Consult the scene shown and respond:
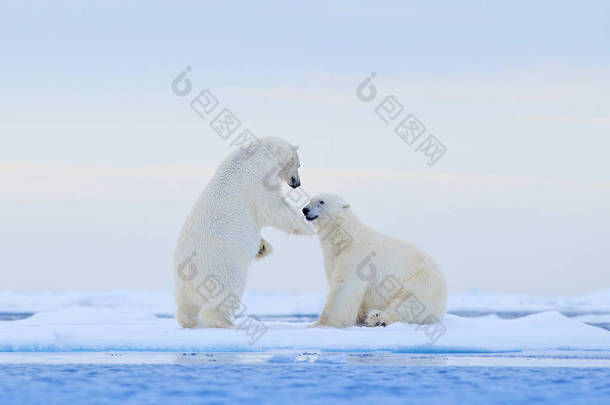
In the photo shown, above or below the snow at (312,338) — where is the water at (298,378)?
below

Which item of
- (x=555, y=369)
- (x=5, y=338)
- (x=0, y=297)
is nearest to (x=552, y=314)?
(x=555, y=369)

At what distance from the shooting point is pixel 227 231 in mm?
8453

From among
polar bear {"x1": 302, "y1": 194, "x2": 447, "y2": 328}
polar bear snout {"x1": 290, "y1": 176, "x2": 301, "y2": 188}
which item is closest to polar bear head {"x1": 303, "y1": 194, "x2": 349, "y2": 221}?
polar bear {"x1": 302, "y1": 194, "x2": 447, "y2": 328}

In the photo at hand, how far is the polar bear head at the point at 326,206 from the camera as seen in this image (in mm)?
9117

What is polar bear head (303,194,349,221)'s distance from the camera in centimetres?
912

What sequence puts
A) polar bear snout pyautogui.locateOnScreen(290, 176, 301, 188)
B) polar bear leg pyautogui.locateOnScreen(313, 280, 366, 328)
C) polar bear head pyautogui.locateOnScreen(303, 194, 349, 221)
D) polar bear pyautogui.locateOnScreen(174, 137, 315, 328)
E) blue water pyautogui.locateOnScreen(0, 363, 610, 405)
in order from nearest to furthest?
blue water pyautogui.locateOnScreen(0, 363, 610, 405)
polar bear pyautogui.locateOnScreen(174, 137, 315, 328)
polar bear leg pyautogui.locateOnScreen(313, 280, 366, 328)
polar bear snout pyautogui.locateOnScreen(290, 176, 301, 188)
polar bear head pyautogui.locateOnScreen(303, 194, 349, 221)

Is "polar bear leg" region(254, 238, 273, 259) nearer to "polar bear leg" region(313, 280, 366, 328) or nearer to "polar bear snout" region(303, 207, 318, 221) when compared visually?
"polar bear snout" region(303, 207, 318, 221)

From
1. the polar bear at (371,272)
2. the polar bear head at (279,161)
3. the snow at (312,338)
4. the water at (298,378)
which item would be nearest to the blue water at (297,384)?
the water at (298,378)

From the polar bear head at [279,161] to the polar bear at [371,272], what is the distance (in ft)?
1.19

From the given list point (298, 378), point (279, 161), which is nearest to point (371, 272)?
point (279, 161)

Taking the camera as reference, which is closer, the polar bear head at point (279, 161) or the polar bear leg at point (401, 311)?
the polar bear head at point (279, 161)

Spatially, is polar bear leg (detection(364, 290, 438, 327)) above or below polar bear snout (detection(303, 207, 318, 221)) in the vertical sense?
below

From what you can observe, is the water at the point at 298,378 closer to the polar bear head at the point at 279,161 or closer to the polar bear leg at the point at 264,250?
the polar bear leg at the point at 264,250

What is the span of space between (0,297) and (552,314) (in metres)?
22.5
